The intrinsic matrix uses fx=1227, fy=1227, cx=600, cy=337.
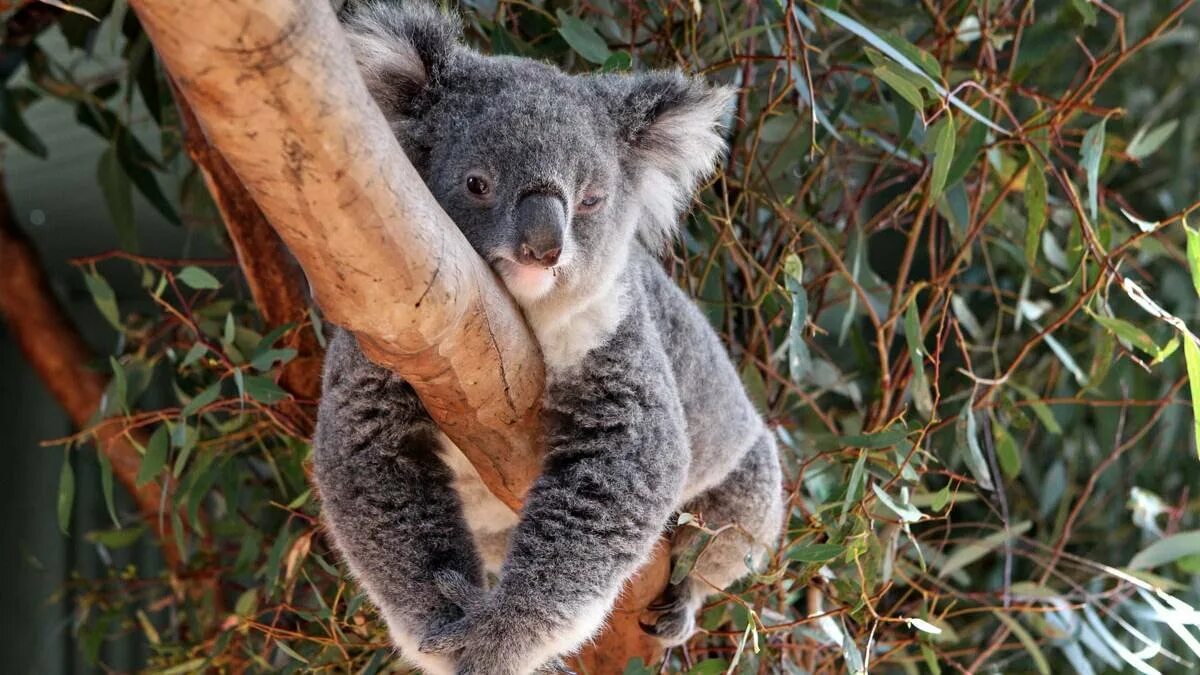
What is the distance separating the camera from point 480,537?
229cm

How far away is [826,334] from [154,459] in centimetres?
148

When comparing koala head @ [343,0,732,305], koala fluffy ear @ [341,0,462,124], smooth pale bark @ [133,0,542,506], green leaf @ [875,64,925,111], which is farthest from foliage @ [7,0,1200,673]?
smooth pale bark @ [133,0,542,506]

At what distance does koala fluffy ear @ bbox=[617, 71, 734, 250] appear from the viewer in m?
1.97

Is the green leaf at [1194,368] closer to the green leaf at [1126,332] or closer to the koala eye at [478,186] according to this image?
the green leaf at [1126,332]

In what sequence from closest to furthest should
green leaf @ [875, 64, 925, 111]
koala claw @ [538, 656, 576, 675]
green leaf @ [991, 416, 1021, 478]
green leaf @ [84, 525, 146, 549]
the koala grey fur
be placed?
the koala grey fur < koala claw @ [538, 656, 576, 675] < green leaf @ [875, 64, 925, 111] < green leaf @ [991, 416, 1021, 478] < green leaf @ [84, 525, 146, 549]

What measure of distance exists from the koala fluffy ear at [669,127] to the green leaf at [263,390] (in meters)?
0.83

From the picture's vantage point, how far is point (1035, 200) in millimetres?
2539

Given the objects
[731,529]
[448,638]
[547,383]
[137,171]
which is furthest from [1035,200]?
[137,171]

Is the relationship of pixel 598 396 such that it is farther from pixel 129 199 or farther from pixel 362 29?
pixel 129 199

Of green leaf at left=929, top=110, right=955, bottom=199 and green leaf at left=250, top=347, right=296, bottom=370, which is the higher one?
green leaf at left=929, top=110, right=955, bottom=199

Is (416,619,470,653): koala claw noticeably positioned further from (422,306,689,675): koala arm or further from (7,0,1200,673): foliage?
(7,0,1200,673): foliage

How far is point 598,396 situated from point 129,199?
6.03 feet

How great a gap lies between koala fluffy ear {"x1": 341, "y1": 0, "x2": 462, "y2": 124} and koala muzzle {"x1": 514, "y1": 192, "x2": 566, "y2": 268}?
0.29m

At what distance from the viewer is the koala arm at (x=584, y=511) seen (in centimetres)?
175
